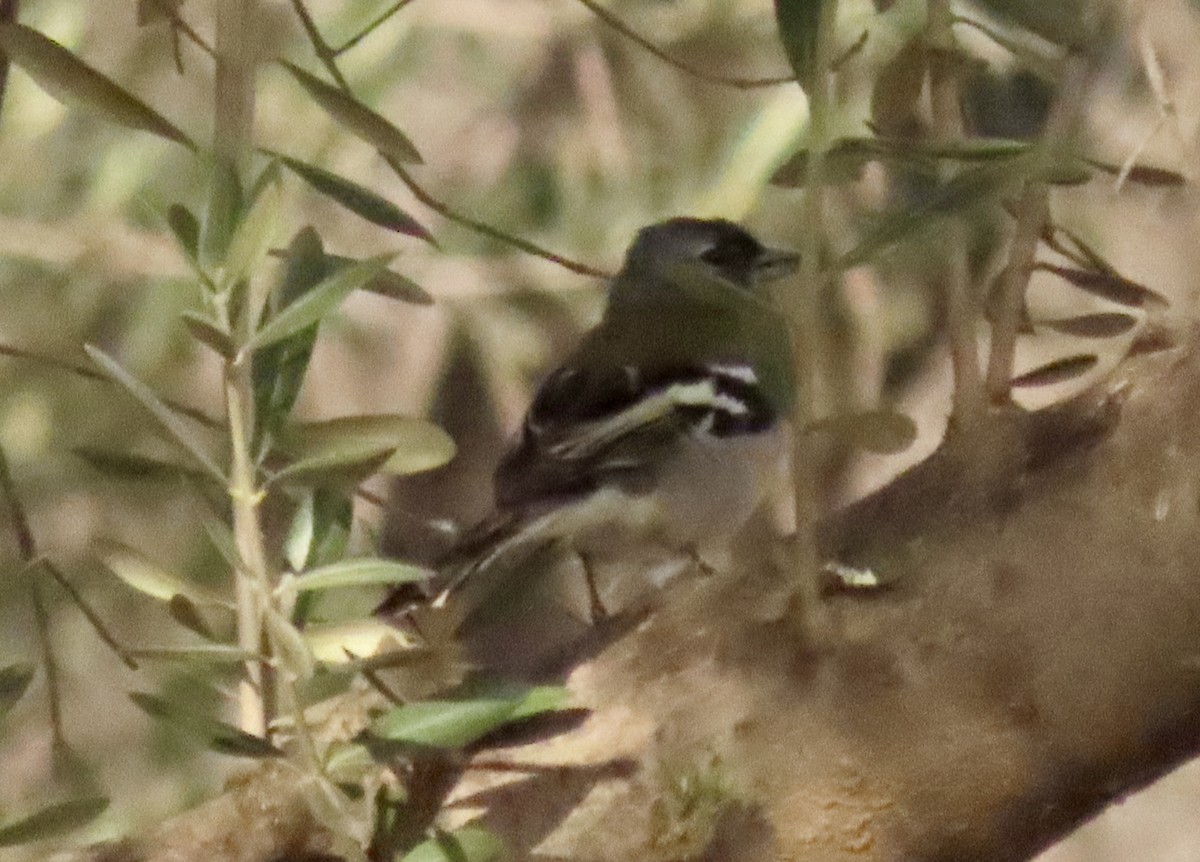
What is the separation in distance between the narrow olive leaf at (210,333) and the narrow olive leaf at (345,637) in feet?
0.42

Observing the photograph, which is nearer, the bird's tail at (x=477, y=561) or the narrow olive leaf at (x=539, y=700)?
the narrow olive leaf at (x=539, y=700)

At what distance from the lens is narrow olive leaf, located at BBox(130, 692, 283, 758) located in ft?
1.89

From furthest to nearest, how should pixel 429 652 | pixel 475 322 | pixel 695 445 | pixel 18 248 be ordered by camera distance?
pixel 475 322
pixel 695 445
pixel 18 248
pixel 429 652

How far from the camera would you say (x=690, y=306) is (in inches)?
29.2

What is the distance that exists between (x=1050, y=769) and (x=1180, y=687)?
61 mm

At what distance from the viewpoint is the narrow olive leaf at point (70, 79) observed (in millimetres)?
573

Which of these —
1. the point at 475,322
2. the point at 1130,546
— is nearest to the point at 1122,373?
the point at 1130,546

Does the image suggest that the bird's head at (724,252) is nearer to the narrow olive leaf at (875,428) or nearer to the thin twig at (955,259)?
the thin twig at (955,259)

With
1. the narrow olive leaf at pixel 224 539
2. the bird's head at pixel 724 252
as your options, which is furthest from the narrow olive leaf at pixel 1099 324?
the bird's head at pixel 724 252

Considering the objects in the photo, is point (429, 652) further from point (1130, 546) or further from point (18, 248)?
point (18, 248)

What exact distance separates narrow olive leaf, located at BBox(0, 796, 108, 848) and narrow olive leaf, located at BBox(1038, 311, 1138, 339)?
0.47 metres

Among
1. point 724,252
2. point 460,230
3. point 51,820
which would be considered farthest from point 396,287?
point 460,230

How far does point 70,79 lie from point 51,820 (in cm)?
29

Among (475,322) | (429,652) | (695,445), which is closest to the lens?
(429,652)
